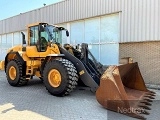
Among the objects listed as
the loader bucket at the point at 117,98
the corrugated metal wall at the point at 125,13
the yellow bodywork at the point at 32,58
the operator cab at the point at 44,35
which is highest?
the corrugated metal wall at the point at 125,13

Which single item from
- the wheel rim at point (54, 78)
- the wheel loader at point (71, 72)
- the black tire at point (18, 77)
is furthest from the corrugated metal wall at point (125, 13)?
the black tire at point (18, 77)

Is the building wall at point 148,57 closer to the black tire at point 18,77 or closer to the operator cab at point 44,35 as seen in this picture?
the operator cab at point 44,35

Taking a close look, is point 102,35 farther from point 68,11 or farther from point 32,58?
point 32,58

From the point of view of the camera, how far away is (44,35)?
27.7 ft

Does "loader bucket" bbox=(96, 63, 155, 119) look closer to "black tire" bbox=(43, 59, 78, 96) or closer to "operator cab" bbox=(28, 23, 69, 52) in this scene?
"black tire" bbox=(43, 59, 78, 96)

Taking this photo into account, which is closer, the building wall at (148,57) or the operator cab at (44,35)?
the operator cab at (44,35)

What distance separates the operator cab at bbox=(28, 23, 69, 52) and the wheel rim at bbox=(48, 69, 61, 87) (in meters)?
1.33

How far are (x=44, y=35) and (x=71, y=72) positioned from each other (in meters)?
2.43

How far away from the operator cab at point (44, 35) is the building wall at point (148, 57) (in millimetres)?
3498

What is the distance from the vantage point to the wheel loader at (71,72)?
5.39m

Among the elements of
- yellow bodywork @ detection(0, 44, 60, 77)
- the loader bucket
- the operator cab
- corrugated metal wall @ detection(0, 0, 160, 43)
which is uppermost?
corrugated metal wall @ detection(0, 0, 160, 43)

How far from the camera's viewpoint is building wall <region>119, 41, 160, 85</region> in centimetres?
902

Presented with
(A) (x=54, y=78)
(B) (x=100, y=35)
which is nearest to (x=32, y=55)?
(A) (x=54, y=78)

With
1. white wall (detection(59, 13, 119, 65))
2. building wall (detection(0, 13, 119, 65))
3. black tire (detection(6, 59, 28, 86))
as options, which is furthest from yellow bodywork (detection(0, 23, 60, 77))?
white wall (detection(59, 13, 119, 65))
